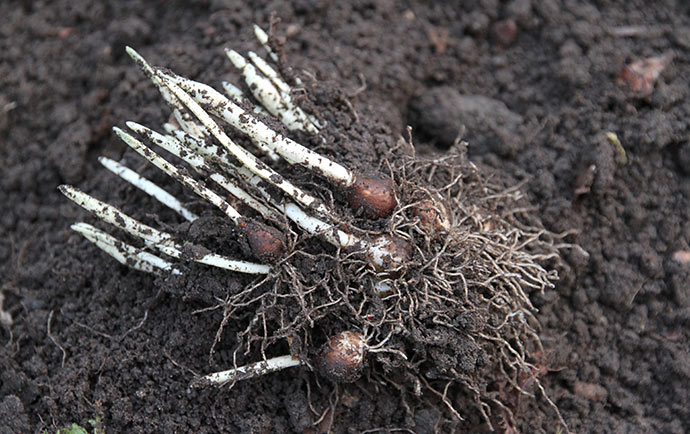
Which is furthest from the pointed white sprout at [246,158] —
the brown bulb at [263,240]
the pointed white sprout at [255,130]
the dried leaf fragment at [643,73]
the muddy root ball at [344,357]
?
the dried leaf fragment at [643,73]

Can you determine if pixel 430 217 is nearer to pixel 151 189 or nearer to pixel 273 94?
pixel 273 94

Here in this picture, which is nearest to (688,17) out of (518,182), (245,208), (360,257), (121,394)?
(518,182)

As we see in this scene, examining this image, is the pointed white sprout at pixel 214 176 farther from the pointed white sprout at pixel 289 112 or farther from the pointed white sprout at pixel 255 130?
the pointed white sprout at pixel 289 112

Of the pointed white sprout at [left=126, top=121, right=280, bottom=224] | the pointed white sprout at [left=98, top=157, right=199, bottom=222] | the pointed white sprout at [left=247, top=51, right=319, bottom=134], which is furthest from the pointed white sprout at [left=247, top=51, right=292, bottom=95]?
the pointed white sprout at [left=98, top=157, right=199, bottom=222]

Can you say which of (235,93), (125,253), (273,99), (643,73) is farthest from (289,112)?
(643,73)

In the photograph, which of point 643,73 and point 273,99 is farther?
point 643,73

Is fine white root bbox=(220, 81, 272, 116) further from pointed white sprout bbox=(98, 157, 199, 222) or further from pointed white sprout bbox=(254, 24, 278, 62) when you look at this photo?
pointed white sprout bbox=(98, 157, 199, 222)

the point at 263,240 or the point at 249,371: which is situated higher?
the point at 263,240
